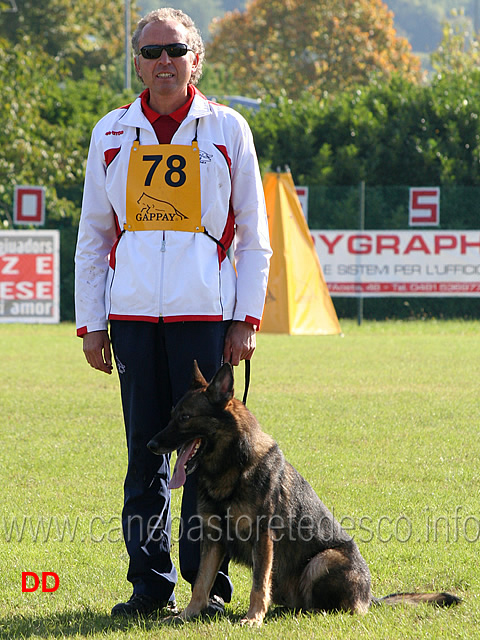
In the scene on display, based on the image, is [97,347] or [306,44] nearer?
[97,347]

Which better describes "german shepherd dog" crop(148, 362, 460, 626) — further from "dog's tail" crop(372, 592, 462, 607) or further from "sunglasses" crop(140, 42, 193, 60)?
"sunglasses" crop(140, 42, 193, 60)

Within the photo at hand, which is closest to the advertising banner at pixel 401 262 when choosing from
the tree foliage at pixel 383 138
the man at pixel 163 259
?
the tree foliage at pixel 383 138

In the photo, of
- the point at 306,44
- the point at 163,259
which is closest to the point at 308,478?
the point at 163,259

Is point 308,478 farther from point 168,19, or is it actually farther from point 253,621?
point 168,19

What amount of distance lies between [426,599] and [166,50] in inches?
98.5

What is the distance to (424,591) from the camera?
449 centimetres

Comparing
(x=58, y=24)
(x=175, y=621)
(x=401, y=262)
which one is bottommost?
(x=175, y=621)

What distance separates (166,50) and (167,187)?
1.83ft

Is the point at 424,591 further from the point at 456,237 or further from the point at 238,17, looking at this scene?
the point at 238,17

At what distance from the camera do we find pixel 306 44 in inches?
1998

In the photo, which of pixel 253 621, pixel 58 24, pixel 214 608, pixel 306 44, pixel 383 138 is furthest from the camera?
pixel 306 44

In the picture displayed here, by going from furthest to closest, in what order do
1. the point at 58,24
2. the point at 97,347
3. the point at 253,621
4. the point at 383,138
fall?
the point at 58,24 < the point at 383,138 < the point at 97,347 < the point at 253,621

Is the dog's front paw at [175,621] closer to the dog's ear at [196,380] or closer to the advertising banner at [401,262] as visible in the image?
the dog's ear at [196,380]

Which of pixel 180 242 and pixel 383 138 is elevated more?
pixel 383 138
